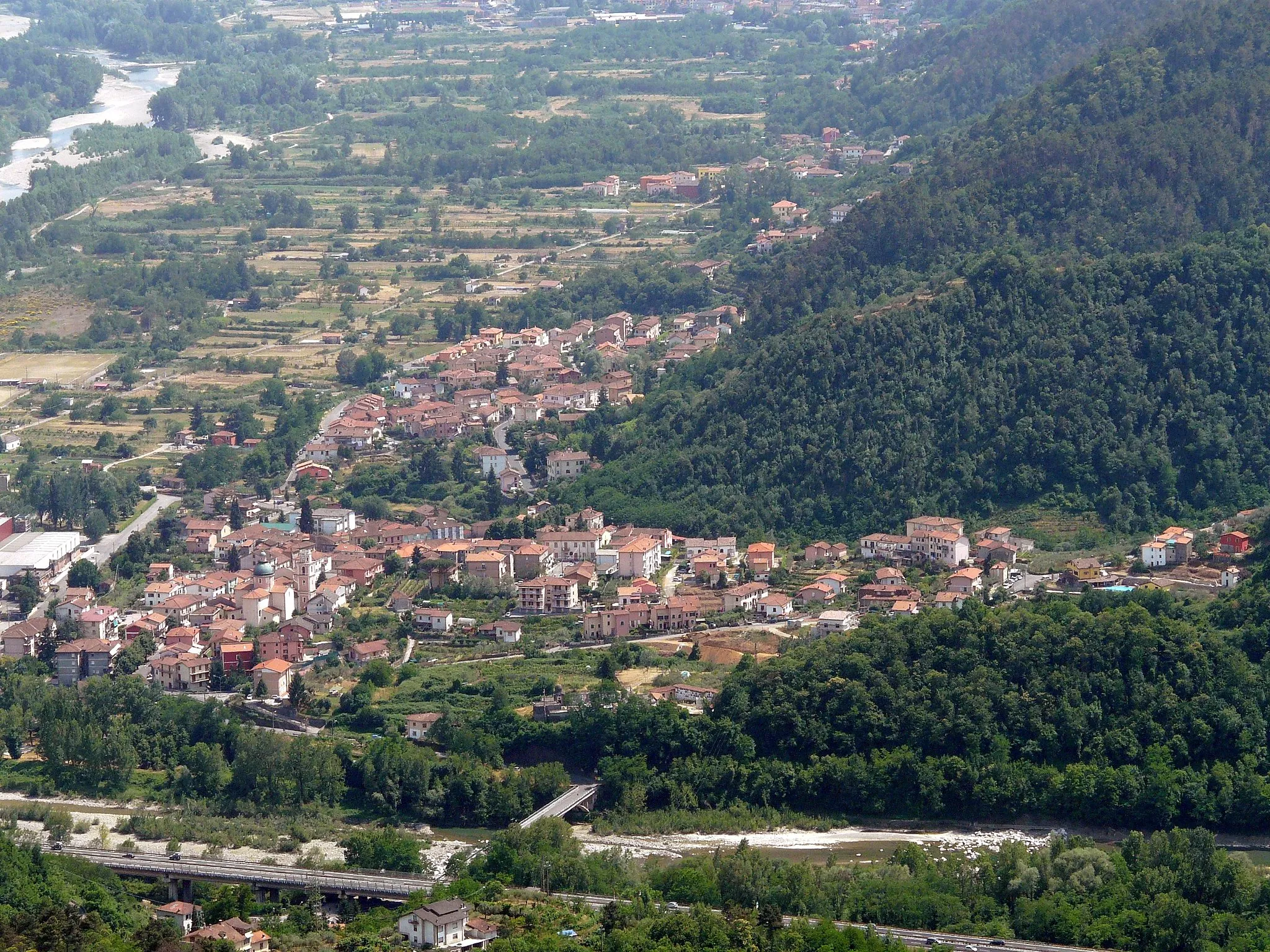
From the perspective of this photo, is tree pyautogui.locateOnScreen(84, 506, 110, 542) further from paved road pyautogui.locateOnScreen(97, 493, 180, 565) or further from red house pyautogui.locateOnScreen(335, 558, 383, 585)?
red house pyautogui.locateOnScreen(335, 558, 383, 585)

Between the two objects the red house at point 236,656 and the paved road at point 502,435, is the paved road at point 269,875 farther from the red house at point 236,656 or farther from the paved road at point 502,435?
the paved road at point 502,435

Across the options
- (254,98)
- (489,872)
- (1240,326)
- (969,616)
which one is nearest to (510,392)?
(1240,326)

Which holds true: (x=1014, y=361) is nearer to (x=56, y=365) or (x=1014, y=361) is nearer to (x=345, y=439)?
(x=345, y=439)

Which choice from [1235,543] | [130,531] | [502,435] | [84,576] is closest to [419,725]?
[84,576]

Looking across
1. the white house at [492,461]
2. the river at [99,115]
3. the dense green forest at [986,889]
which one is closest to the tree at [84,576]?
the white house at [492,461]

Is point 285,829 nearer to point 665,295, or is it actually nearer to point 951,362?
point 951,362

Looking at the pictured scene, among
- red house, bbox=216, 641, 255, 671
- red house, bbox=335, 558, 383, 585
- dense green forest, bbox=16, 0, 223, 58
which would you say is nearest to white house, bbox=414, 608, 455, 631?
red house, bbox=335, 558, 383, 585
